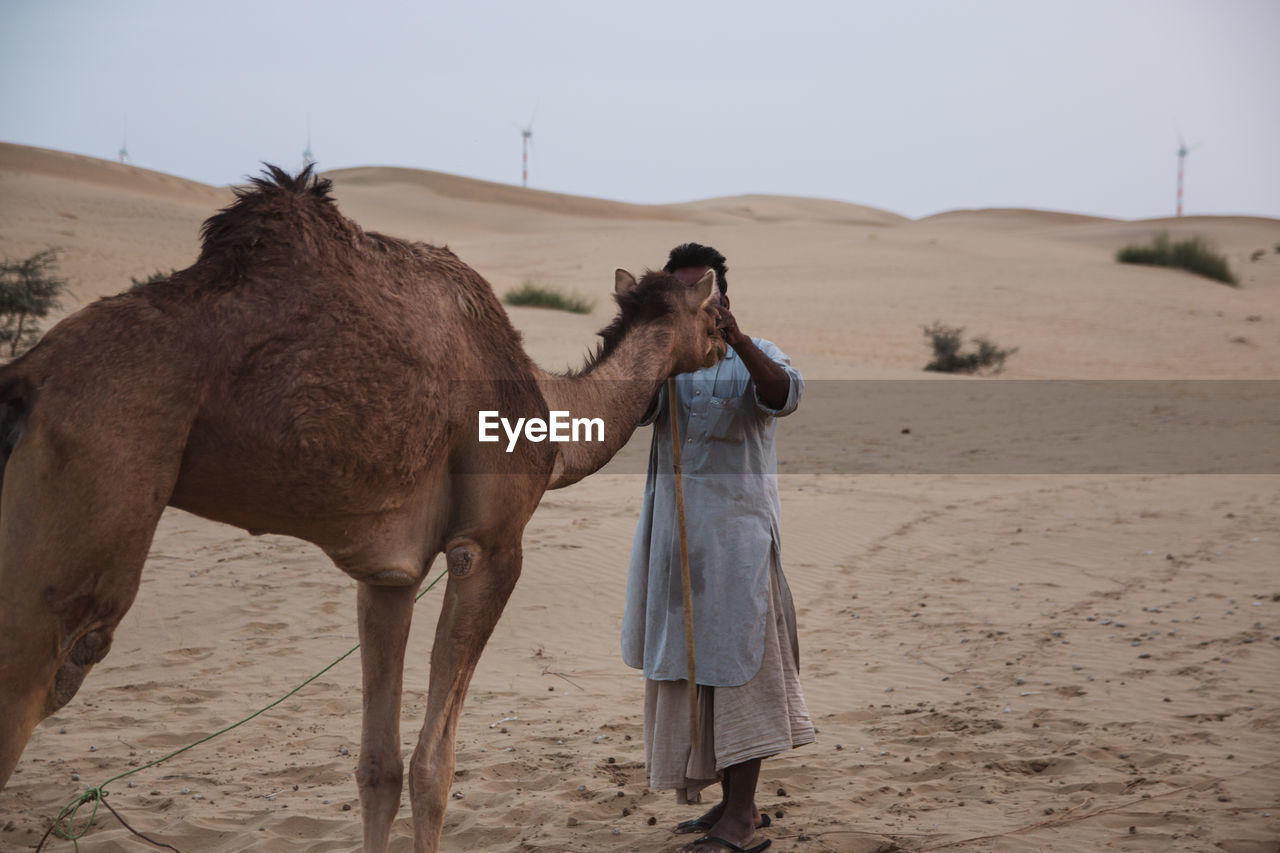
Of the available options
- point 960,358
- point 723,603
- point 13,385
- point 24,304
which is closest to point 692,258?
point 723,603

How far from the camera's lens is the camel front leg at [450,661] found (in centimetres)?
370

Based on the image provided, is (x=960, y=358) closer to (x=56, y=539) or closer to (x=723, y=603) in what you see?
(x=723, y=603)

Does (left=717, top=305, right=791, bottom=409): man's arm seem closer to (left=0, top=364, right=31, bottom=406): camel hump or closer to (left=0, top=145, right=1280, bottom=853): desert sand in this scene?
(left=0, top=145, right=1280, bottom=853): desert sand

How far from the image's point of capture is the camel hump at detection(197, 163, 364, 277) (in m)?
3.05

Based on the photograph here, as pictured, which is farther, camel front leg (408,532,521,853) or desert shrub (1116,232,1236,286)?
desert shrub (1116,232,1236,286)

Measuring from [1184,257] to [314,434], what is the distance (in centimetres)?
4561

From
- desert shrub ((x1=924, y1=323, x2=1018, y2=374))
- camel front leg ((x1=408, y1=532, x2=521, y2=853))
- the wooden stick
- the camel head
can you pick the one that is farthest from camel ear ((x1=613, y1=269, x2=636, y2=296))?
desert shrub ((x1=924, y1=323, x2=1018, y2=374))

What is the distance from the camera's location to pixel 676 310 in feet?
13.9

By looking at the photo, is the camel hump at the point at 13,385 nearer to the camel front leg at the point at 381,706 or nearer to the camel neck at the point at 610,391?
the camel front leg at the point at 381,706

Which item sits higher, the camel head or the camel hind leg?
the camel head

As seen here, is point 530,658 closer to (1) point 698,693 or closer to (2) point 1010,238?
(1) point 698,693

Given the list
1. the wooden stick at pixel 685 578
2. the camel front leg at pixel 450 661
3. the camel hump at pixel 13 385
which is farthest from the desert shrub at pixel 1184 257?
the camel hump at pixel 13 385

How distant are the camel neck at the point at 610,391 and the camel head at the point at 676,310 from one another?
1.7 inches

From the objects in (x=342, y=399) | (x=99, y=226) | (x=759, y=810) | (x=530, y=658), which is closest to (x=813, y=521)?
(x=530, y=658)
